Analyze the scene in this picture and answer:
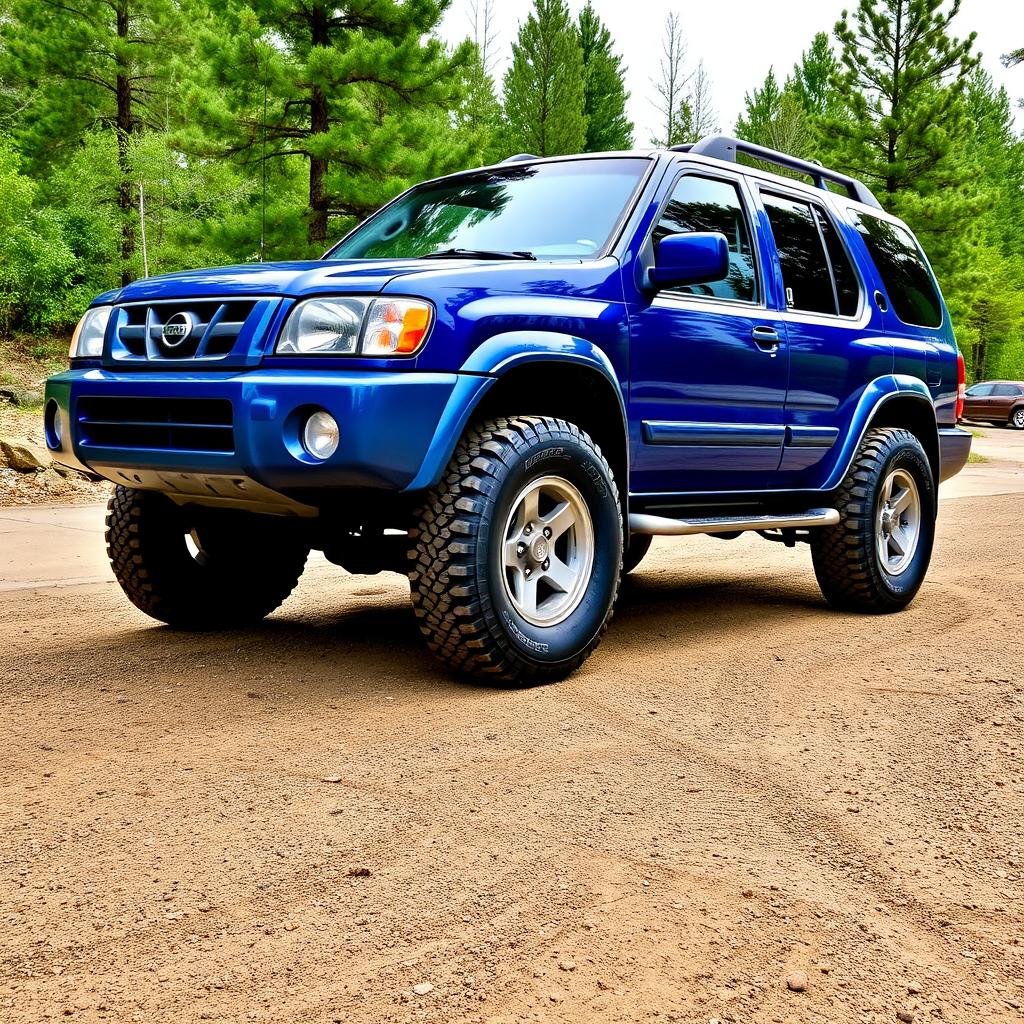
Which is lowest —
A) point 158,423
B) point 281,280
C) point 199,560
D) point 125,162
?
point 199,560

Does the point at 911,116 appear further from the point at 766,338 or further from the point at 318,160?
the point at 766,338

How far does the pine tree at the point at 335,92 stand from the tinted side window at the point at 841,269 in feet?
42.3

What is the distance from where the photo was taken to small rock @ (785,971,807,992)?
87.0 inches

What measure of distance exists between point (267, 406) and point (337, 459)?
296 millimetres

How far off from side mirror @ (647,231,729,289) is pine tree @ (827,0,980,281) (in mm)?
31365

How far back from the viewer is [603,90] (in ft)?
181

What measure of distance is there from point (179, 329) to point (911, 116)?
111ft

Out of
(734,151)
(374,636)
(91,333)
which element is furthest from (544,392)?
(734,151)

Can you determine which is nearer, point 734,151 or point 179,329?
point 179,329

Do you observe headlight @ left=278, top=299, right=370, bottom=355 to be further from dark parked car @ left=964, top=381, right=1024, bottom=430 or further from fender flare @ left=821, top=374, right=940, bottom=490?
dark parked car @ left=964, top=381, right=1024, bottom=430

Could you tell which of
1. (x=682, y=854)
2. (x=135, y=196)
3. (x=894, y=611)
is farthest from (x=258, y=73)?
(x=682, y=854)

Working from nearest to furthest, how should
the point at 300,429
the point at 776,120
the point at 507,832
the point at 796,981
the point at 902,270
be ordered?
1. the point at 796,981
2. the point at 507,832
3. the point at 300,429
4. the point at 902,270
5. the point at 776,120

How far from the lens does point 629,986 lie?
2.20 meters

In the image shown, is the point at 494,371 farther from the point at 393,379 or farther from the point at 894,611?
the point at 894,611
